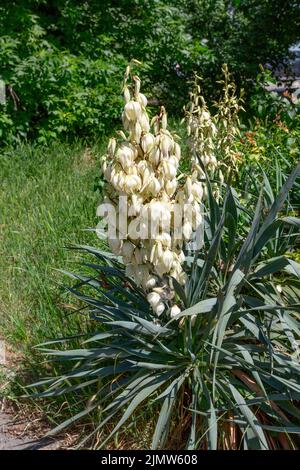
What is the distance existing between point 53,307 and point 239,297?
151 centimetres

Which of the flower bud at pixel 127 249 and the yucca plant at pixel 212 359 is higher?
the flower bud at pixel 127 249

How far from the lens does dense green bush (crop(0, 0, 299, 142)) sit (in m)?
8.18

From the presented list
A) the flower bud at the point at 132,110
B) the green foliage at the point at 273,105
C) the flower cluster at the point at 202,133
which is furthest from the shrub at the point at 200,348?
the green foliage at the point at 273,105

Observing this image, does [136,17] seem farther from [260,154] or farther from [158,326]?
[158,326]

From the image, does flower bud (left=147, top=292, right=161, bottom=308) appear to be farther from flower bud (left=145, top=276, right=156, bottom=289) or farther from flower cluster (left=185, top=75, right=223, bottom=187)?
flower cluster (left=185, top=75, right=223, bottom=187)

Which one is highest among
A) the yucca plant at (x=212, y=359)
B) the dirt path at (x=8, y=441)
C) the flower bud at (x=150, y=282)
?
the flower bud at (x=150, y=282)

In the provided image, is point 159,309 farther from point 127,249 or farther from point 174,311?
point 127,249

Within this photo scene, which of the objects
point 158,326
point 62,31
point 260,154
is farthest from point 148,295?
point 62,31

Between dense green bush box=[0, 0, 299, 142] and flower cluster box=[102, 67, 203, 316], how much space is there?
16.8ft

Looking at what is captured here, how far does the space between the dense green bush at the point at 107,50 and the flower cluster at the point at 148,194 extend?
5118 mm

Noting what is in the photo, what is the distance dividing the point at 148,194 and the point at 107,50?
608 centimetres

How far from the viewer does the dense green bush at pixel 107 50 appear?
322 inches

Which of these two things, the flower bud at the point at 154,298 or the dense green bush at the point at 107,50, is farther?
the dense green bush at the point at 107,50

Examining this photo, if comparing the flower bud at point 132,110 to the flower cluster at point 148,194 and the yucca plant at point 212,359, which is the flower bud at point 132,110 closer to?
the flower cluster at point 148,194
